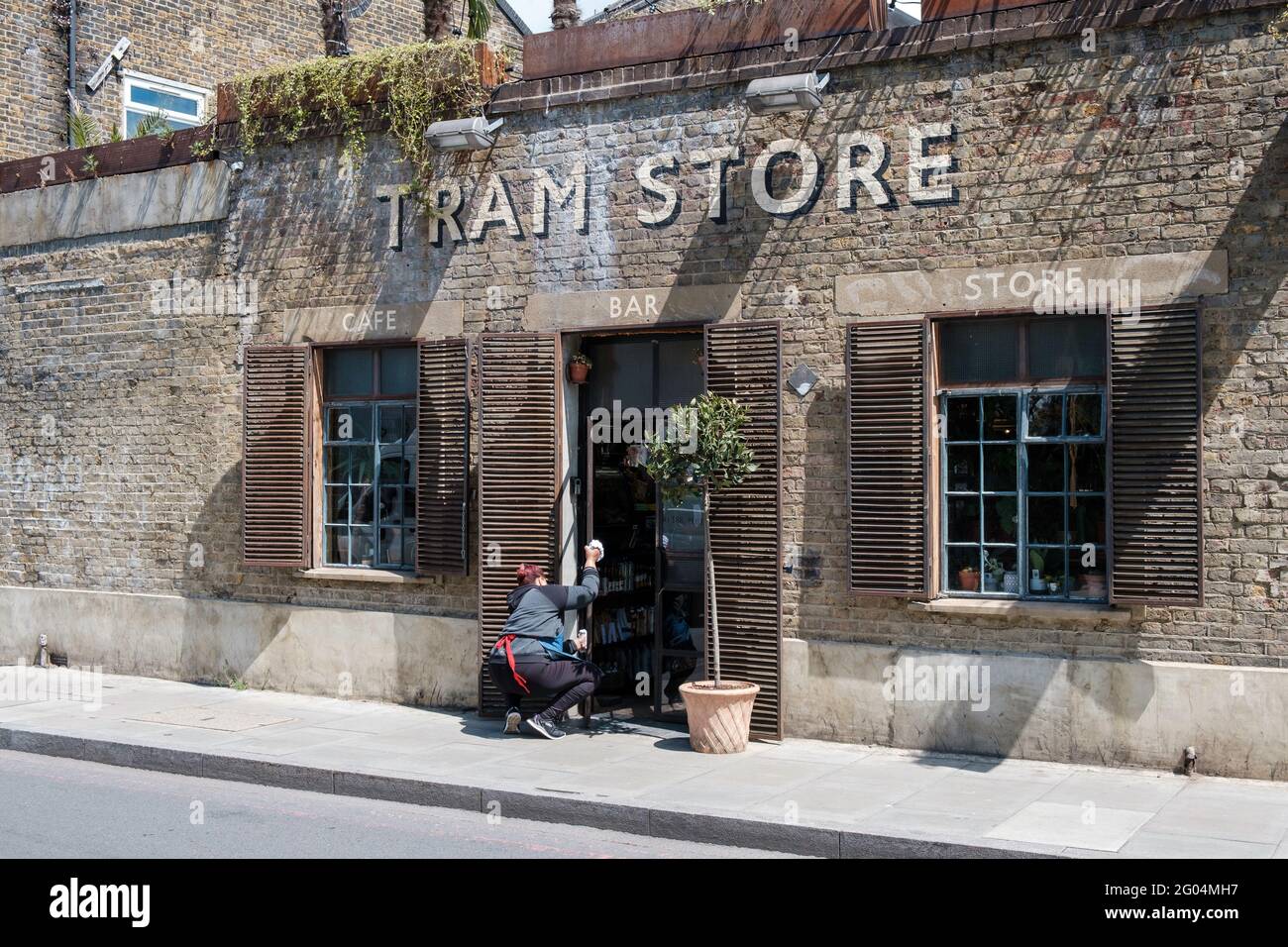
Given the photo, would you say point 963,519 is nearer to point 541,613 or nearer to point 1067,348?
point 1067,348

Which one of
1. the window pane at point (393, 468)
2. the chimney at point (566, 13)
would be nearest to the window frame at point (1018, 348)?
the window pane at point (393, 468)

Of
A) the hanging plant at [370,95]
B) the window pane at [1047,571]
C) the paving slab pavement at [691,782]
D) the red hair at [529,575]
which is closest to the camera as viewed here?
the paving slab pavement at [691,782]

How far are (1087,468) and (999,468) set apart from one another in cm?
63

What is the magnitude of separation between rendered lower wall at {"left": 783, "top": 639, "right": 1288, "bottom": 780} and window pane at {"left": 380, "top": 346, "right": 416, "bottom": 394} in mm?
4355

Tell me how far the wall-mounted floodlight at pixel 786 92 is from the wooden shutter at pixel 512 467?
8.55ft

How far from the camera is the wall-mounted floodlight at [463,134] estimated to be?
11.4 meters

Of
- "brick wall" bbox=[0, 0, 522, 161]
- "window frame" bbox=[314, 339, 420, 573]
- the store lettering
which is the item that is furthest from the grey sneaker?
"brick wall" bbox=[0, 0, 522, 161]

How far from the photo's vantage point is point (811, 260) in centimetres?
1029

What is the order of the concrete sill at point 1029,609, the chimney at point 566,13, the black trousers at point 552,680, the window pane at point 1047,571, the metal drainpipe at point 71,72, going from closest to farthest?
1. the concrete sill at point 1029,609
2. the window pane at point 1047,571
3. the black trousers at point 552,680
4. the chimney at point 566,13
5. the metal drainpipe at point 71,72

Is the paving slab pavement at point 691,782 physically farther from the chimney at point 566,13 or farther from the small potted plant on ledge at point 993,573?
the chimney at point 566,13

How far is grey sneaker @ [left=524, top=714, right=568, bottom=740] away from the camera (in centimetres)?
1052

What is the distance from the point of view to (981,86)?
968 cm
